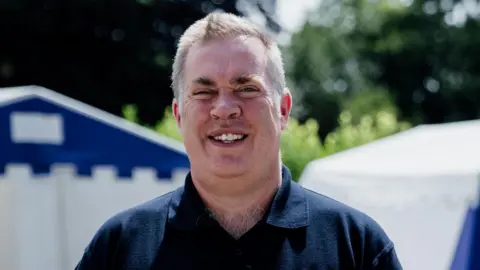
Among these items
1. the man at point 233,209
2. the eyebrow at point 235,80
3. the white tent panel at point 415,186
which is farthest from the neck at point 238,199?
the white tent panel at point 415,186

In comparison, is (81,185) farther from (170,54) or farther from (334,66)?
(334,66)

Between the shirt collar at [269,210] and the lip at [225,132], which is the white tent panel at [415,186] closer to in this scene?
the shirt collar at [269,210]

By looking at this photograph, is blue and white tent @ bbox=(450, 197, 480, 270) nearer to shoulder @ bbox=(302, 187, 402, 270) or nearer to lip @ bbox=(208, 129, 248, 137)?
shoulder @ bbox=(302, 187, 402, 270)

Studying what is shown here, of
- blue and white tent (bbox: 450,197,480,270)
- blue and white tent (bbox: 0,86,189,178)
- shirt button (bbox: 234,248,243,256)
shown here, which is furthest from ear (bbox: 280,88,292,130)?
blue and white tent (bbox: 0,86,189,178)

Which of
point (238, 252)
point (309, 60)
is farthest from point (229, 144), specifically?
point (309, 60)

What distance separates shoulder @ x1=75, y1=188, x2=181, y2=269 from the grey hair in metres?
0.30

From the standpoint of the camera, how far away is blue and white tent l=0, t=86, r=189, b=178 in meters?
3.85

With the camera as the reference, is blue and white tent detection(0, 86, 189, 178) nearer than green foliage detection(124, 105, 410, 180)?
Yes

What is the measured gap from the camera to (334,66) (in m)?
27.9

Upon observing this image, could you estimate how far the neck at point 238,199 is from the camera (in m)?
1.65

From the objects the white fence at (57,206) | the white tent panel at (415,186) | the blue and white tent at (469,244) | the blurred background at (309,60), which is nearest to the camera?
the blue and white tent at (469,244)

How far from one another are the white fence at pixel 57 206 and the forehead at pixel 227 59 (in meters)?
2.48

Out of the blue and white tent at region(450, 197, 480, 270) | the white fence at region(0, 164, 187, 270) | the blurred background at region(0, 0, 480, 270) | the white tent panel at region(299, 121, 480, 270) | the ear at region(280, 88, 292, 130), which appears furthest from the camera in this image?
the blurred background at region(0, 0, 480, 270)

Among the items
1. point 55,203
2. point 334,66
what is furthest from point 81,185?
point 334,66
